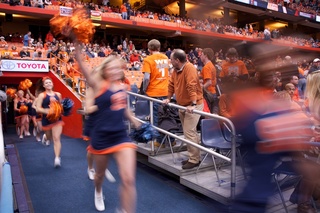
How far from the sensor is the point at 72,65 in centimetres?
1181

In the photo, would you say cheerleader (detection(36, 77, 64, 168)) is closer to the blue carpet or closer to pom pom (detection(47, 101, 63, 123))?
pom pom (detection(47, 101, 63, 123))

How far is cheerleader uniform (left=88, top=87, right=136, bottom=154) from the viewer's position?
2855 mm

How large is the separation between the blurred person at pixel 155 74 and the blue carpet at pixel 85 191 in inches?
42.8

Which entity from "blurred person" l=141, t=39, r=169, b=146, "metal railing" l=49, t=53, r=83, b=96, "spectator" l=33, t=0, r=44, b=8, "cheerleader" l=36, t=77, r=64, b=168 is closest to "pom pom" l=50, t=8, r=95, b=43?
"blurred person" l=141, t=39, r=169, b=146

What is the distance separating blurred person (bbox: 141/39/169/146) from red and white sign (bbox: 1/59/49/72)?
26.4ft

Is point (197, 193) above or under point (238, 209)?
under

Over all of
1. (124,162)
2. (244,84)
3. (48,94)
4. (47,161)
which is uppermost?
(244,84)

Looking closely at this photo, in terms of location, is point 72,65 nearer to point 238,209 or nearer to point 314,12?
point 238,209

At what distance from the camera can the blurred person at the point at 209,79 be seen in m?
5.09

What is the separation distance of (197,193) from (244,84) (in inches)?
110

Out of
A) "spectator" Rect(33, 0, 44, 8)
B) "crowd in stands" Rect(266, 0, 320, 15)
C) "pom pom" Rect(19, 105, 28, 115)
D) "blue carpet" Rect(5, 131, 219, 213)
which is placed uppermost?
"crowd in stands" Rect(266, 0, 320, 15)

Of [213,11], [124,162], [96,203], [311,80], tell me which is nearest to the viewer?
[213,11]

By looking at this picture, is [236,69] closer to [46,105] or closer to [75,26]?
[75,26]

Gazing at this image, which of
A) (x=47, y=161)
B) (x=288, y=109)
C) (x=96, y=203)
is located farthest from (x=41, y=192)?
(x=288, y=109)
